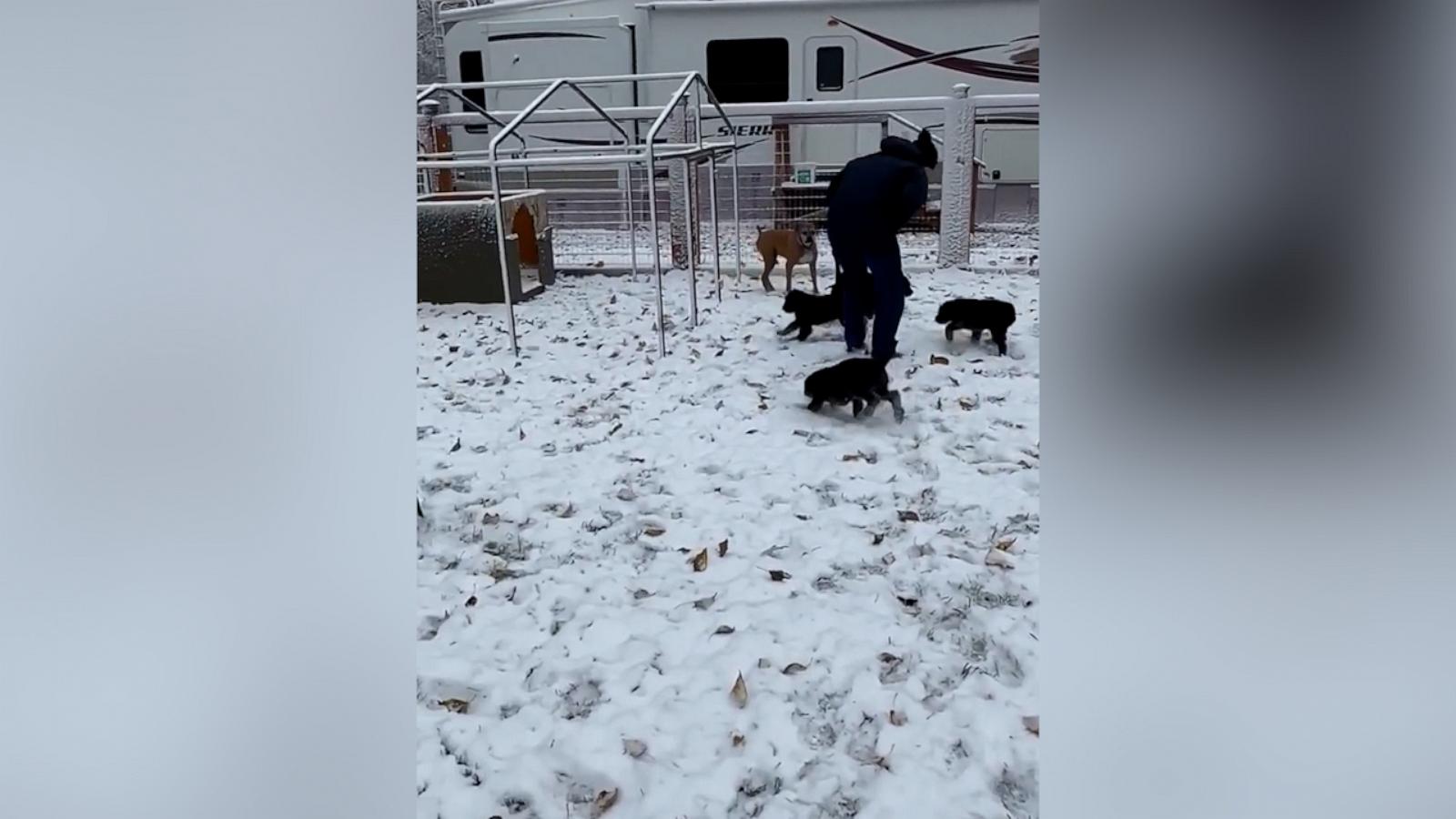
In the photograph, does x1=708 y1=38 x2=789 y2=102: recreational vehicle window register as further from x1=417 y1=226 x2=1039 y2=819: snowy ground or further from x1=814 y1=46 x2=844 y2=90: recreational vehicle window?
x1=417 y1=226 x2=1039 y2=819: snowy ground

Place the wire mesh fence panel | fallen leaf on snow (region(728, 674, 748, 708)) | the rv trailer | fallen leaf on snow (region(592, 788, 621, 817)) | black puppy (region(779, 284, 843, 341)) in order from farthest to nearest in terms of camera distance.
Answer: the rv trailer
the wire mesh fence panel
black puppy (region(779, 284, 843, 341))
fallen leaf on snow (region(728, 674, 748, 708))
fallen leaf on snow (region(592, 788, 621, 817))

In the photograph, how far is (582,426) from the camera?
368 centimetres

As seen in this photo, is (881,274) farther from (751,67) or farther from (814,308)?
(751,67)

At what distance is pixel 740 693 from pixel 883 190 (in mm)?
2614

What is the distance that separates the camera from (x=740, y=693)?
1.89 meters

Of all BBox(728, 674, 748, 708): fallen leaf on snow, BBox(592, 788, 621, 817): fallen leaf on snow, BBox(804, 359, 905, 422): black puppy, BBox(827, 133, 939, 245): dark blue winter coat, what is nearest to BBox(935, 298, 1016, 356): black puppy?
BBox(827, 133, 939, 245): dark blue winter coat

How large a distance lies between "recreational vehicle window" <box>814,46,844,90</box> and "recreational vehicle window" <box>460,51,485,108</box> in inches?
131

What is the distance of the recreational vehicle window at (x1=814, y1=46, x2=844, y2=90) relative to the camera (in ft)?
27.6

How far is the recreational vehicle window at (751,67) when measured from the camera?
850cm

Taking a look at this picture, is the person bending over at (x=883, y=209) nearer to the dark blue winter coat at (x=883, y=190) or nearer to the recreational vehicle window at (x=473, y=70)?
the dark blue winter coat at (x=883, y=190)
